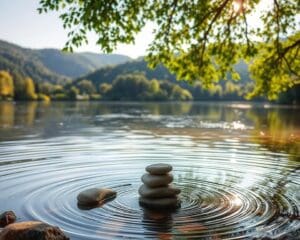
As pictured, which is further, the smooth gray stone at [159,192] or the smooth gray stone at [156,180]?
the smooth gray stone at [156,180]

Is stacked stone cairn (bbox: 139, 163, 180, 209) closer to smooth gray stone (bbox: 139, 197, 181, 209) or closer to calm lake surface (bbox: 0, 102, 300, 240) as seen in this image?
smooth gray stone (bbox: 139, 197, 181, 209)

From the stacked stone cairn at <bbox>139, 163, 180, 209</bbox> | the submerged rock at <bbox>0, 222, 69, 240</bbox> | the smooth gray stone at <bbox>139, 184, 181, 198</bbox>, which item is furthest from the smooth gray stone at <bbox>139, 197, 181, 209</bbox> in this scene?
the submerged rock at <bbox>0, 222, 69, 240</bbox>

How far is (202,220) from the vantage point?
15148 mm

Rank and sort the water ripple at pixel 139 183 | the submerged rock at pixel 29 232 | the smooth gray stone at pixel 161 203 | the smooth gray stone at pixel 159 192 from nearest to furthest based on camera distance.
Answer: the submerged rock at pixel 29 232
the water ripple at pixel 139 183
the smooth gray stone at pixel 161 203
the smooth gray stone at pixel 159 192

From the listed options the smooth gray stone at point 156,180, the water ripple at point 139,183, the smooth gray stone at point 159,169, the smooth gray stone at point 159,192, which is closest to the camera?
the water ripple at point 139,183

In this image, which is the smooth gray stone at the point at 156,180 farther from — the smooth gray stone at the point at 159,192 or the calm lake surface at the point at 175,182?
the calm lake surface at the point at 175,182

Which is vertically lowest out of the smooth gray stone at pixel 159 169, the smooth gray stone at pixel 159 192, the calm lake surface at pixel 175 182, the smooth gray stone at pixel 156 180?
the calm lake surface at pixel 175 182

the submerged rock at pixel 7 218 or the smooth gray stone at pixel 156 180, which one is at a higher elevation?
the smooth gray stone at pixel 156 180

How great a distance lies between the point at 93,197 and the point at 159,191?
2.78 meters

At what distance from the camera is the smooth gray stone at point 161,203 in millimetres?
17047

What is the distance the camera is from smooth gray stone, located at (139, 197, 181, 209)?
17.0 meters

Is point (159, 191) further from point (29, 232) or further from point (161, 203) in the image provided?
point (29, 232)

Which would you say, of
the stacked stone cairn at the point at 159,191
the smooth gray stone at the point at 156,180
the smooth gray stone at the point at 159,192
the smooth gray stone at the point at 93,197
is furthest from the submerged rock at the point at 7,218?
the smooth gray stone at the point at 156,180

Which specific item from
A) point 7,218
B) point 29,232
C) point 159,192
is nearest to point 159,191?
point 159,192
